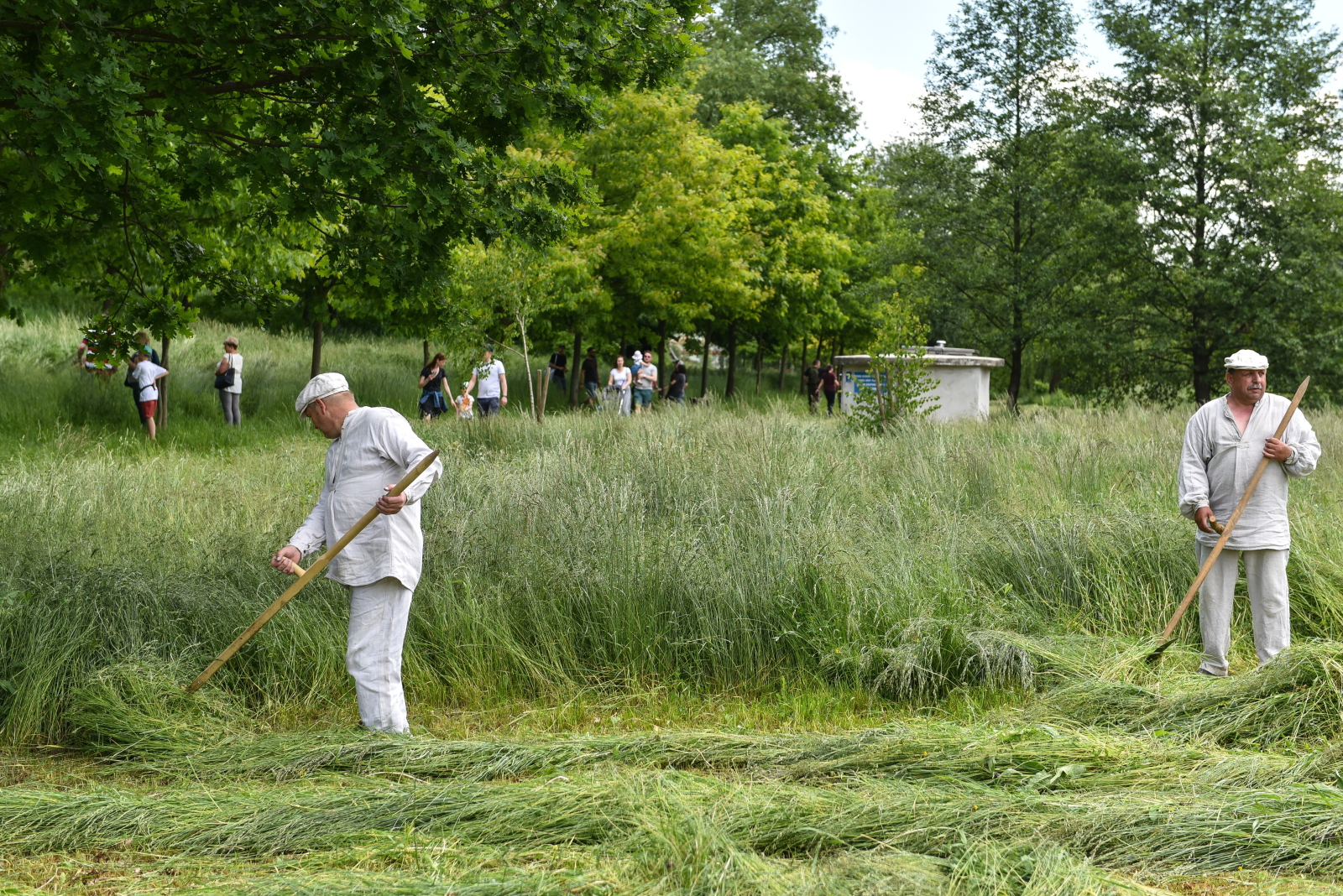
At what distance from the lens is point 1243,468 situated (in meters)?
6.39

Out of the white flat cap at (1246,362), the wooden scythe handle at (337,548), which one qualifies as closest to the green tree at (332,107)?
the wooden scythe handle at (337,548)

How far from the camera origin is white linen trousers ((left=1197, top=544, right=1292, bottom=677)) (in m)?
6.36

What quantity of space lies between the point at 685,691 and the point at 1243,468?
3353mm

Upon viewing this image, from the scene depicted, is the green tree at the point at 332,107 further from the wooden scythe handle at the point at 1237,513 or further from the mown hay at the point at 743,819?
the wooden scythe handle at the point at 1237,513

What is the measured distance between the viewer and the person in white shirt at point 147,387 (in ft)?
56.6

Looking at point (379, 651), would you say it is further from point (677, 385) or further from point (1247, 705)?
point (677, 385)

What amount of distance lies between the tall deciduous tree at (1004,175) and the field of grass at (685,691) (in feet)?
45.8

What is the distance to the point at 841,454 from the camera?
37.4ft

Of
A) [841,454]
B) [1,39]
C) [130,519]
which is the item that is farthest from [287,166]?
[841,454]

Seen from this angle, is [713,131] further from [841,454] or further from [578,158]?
[841,454]

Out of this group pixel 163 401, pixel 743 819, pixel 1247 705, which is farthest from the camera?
pixel 163 401

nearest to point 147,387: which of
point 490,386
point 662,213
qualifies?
point 490,386

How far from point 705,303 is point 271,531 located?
19745 mm

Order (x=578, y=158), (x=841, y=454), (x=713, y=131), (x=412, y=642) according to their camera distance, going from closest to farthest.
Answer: (x=412, y=642)
(x=841, y=454)
(x=578, y=158)
(x=713, y=131)
